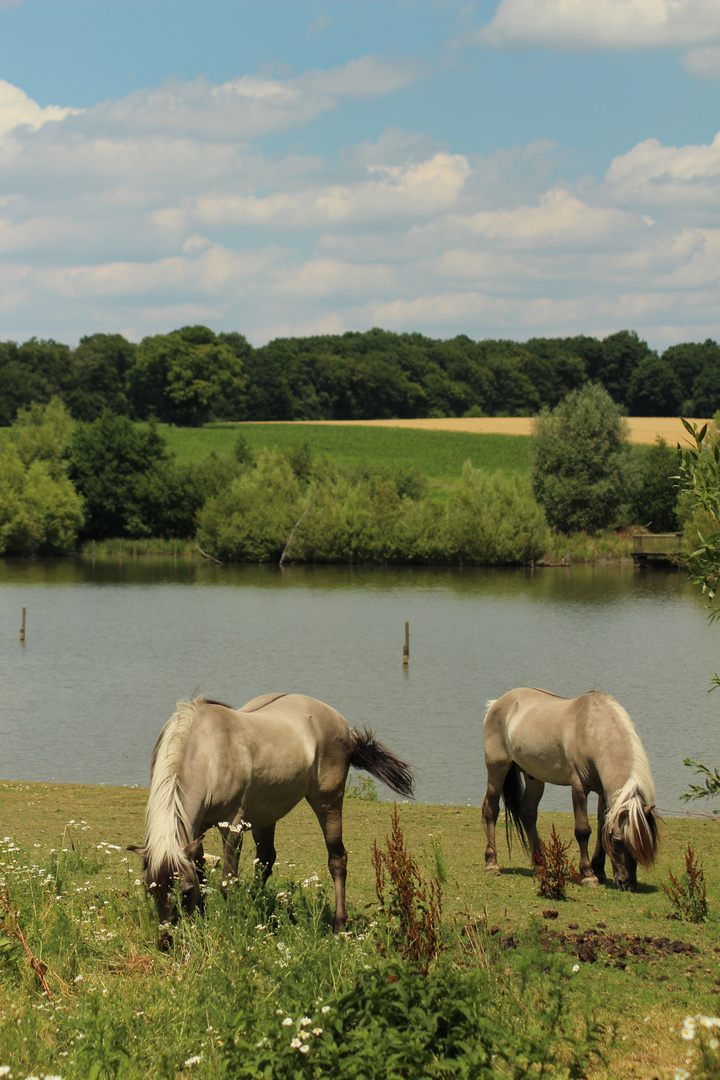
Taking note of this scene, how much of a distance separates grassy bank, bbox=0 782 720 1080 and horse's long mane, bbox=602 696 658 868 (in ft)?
1.50

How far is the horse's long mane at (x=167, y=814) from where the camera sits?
6.12 metres

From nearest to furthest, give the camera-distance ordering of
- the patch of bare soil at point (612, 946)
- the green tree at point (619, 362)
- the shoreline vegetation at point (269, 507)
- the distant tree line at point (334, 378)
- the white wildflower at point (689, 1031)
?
the white wildflower at point (689, 1031), the patch of bare soil at point (612, 946), the shoreline vegetation at point (269, 507), the distant tree line at point (334, 378), the green tree at point (619, 362)

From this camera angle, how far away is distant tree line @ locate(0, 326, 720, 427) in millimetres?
132000

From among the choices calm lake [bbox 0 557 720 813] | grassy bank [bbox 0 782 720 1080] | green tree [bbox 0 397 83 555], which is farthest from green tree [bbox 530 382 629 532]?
grassy bank [bbox 0 782 720 1080]

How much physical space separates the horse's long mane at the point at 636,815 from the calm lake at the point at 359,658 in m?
3.82

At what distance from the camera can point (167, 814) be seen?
627cm

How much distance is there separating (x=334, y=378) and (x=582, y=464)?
70877 millimetres

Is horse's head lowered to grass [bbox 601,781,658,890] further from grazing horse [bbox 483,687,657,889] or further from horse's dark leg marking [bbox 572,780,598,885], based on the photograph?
horse's dark leg marking [bbox 572,780,598,885]

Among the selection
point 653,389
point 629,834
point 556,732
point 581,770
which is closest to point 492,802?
point 556,732

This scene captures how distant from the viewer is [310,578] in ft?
217

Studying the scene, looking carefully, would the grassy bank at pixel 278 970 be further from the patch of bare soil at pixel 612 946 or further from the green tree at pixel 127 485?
the green tree at pixel 127 485

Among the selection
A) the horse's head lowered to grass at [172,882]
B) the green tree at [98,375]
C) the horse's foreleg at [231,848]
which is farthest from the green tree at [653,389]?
the horse's head lowered to grass at [172,882]

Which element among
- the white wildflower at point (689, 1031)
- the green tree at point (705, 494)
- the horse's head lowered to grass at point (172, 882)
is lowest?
the horse's head lowered to grass at point (172, 882)

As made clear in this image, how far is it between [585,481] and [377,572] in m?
18.9
